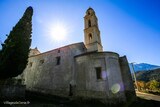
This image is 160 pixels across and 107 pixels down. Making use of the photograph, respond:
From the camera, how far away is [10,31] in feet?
49.8

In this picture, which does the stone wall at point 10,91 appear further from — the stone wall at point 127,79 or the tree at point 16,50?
the stone wall at point 127,79

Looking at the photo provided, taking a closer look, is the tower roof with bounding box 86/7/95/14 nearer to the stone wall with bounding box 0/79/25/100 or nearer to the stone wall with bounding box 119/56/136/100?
the stone wall with bounding box 119/56/136/100

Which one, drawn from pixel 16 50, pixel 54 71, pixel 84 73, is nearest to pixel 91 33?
pixel 84 73

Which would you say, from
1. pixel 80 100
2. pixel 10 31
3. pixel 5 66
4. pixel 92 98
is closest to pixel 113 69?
pixel 92 98

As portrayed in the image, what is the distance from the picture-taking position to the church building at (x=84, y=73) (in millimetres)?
15320

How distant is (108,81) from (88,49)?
8512mm

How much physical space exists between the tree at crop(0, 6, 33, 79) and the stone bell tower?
10.9m

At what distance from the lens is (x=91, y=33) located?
74.6 feet

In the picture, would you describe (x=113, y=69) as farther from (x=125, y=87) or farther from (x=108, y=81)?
→ (x=125, y=87)

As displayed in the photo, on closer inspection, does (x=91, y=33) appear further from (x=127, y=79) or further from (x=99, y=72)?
(x=127, y=79)

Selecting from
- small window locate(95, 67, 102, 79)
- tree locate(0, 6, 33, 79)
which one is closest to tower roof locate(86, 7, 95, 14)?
tree locate(0, 6, 33, 79)

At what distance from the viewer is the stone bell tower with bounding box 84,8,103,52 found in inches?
853

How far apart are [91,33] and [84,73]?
30.1 ft

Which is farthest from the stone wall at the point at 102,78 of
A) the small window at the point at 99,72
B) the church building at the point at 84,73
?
the small window at the point at 99,72
